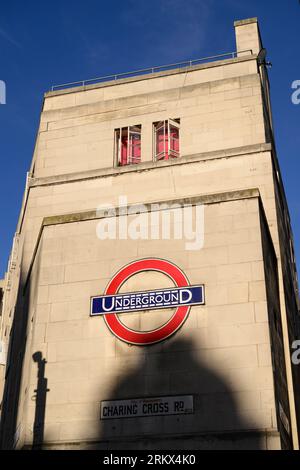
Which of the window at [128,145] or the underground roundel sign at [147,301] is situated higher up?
the window at [128,145]

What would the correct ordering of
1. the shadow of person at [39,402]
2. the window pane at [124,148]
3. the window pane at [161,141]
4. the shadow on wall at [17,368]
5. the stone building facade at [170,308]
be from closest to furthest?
the stone building facade at [170,308]
the shadow of person at [39,402]
the shadow on wall at [17,368]
the window pane at [161,141]
the window pane at [124,148]

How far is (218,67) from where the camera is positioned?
1476 inches

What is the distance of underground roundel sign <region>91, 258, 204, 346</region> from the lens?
24922 millimetres

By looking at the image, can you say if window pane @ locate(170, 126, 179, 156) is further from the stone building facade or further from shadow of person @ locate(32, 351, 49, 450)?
shadow of person @ locate(32, 351, 49, 450)

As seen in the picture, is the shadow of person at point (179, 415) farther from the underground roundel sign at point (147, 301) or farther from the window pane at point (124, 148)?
the window pane at point (124, 148)

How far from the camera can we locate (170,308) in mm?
25266

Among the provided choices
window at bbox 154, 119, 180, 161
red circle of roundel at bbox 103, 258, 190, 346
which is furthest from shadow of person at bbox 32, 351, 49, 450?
window at bbox 154, 119, 180, 161

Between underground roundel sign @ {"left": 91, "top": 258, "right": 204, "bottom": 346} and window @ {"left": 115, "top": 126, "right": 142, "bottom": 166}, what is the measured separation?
37.0ft

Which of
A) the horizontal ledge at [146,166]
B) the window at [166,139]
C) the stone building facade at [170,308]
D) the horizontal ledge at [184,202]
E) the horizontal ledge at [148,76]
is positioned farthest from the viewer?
the horizontal ledge at [148,76]

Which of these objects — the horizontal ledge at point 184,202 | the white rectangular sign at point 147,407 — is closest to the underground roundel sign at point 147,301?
the white rectangular sign at point 147,407

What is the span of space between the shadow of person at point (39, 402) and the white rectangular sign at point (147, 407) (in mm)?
2321

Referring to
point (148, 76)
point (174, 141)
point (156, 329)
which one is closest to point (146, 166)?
point (174, 141)

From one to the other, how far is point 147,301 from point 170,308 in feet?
3.15

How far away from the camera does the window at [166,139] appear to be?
35.8 metres
